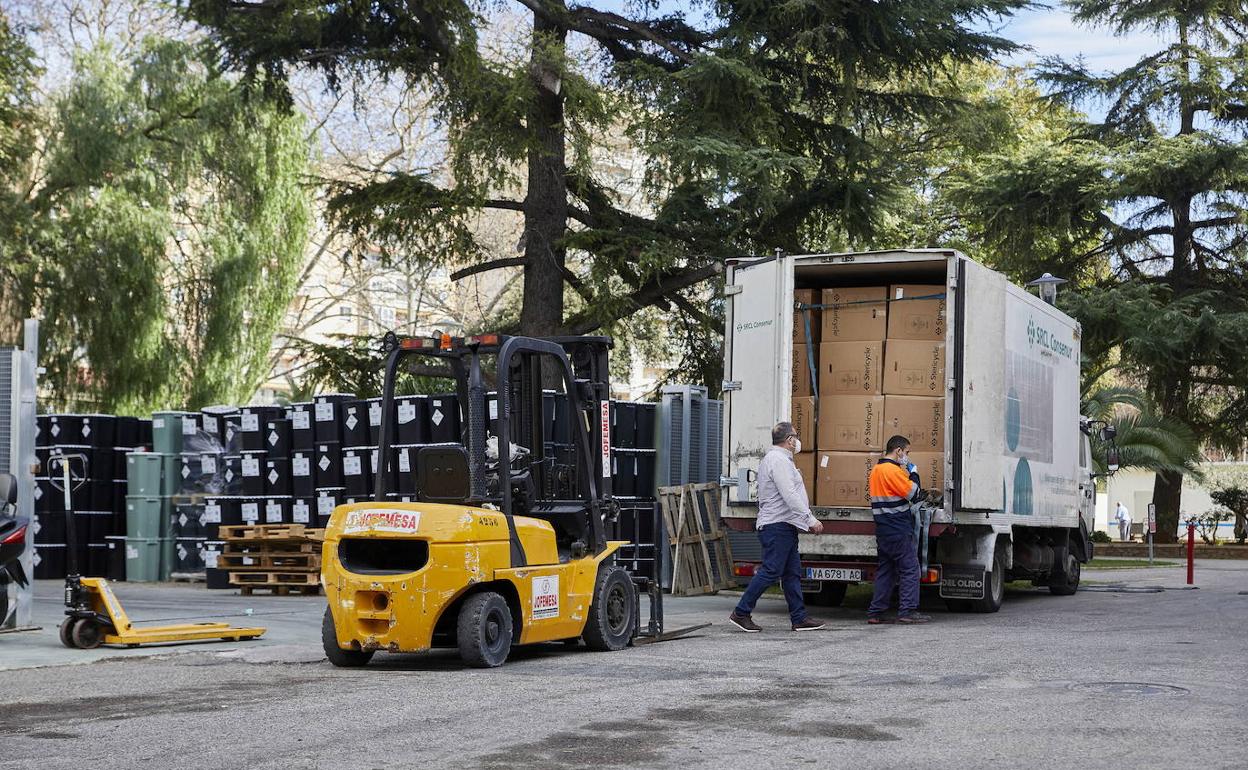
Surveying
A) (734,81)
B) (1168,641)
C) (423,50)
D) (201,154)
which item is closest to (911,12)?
(734,81)

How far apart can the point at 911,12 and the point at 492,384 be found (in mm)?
7888

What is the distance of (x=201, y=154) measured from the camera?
29109 mm

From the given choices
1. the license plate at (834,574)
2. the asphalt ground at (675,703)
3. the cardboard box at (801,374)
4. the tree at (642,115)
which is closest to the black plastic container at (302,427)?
the tree at (642,115)

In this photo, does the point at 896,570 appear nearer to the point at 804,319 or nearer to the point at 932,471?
the point at 932,471

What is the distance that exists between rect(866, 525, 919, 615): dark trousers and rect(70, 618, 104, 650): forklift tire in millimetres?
6698

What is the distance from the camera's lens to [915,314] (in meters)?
14.5

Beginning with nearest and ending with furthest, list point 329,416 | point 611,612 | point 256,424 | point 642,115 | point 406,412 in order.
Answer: point 611,612 < point 406,412 < point 329,416 < point 256,424 < point 642,115

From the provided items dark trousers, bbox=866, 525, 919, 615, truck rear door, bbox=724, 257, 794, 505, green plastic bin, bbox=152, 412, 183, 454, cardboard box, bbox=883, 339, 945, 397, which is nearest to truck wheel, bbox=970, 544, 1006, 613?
dark trousers, bbox=866, 525, 919, 615

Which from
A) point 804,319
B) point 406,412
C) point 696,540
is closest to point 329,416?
point 406,412

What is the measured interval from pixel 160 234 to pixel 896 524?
1891 cm

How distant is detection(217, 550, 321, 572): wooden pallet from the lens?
56.6 feet

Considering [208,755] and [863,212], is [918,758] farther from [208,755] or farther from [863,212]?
[863,212]

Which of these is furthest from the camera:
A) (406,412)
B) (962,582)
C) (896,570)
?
(406,412)

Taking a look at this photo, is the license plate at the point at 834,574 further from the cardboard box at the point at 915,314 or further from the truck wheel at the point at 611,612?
the truck wheel at the point at 611,612
